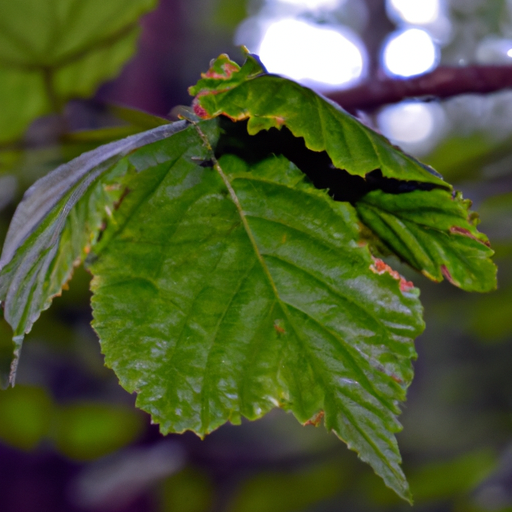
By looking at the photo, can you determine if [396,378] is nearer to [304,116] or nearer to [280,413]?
[304,116]

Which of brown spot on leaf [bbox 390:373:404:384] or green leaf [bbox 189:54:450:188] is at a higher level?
green leaf [bbox 189:54:450:188]

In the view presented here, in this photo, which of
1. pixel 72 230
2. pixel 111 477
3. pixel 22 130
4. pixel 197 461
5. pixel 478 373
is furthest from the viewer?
pixel 478 373

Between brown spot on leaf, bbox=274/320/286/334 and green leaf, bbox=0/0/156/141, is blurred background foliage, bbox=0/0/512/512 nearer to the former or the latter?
green leaf, bbox=0/0/156/141

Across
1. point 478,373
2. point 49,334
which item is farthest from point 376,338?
point 478,373

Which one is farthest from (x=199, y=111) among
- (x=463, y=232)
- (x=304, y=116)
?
(x=463, y=232)

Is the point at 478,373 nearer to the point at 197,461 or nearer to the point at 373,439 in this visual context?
the point at 197,461

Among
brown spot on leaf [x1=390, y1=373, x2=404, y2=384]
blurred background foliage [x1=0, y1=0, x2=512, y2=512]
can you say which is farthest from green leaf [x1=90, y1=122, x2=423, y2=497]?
blurred background foliage [x1=0, y1=0, x2=512, y2=512]
